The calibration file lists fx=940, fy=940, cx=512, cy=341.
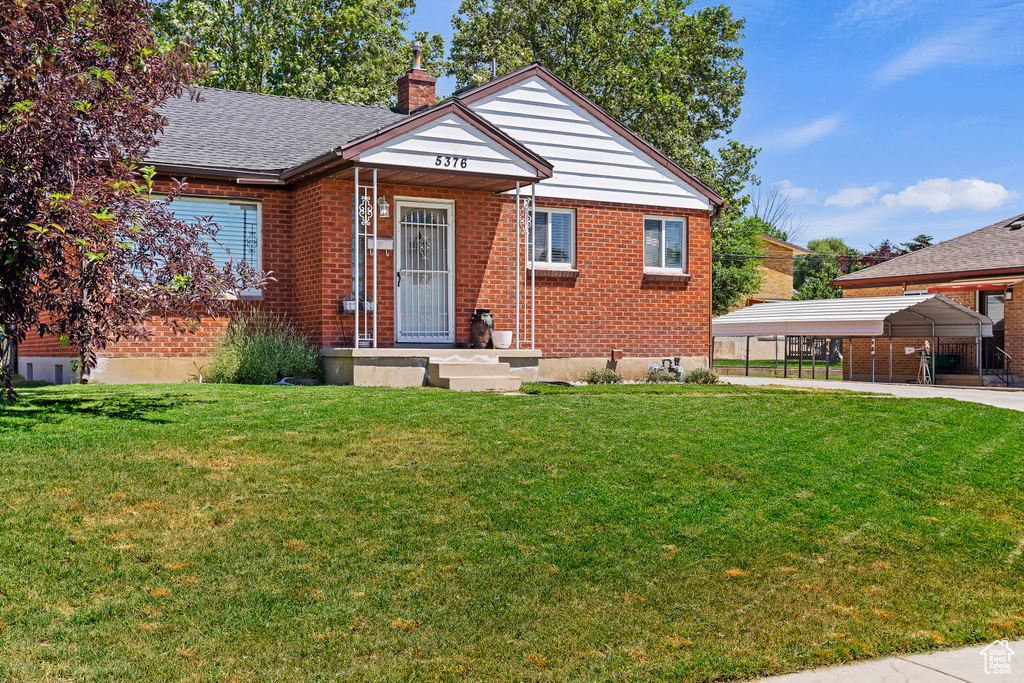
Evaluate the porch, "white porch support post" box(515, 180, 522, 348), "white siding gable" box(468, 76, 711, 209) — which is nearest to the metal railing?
"white siding gable" box(468, 76, 711, 209)

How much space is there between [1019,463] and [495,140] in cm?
905

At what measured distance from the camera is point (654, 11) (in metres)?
35.5

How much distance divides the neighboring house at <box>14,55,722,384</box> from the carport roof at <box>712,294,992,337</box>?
354 inches

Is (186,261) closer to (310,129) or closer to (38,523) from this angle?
(38,523)

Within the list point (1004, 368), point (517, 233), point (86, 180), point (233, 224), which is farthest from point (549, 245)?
point (1004, 368)

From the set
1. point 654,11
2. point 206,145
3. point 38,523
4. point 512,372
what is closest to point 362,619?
point 38,523

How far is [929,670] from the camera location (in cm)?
496

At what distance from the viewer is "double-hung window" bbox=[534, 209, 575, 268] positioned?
18062 mm

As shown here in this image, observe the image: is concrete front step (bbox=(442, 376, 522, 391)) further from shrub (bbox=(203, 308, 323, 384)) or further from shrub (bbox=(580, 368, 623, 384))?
shrub (bbox=(580, 368, 623, 384))

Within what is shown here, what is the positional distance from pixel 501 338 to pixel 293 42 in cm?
1961

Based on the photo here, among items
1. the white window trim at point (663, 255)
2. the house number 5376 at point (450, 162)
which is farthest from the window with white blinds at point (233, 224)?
the white window trim at point (663, 255)

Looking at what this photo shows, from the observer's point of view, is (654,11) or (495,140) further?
(654,11)

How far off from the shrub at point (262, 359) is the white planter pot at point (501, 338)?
117 inches

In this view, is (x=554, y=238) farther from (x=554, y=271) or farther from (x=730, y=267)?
(x=730, y=267)
